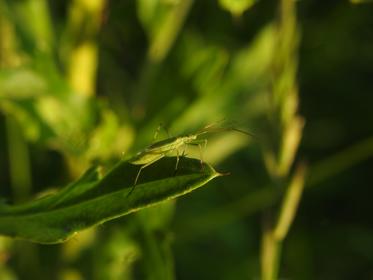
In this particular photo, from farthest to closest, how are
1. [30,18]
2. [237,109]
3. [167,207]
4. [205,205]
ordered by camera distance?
1. [205,205]
2. [237,109]
3. [30,18]
4. [167,207]

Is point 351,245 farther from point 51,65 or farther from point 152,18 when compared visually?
point 51,65

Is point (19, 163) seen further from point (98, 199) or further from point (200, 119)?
point (98, 199)

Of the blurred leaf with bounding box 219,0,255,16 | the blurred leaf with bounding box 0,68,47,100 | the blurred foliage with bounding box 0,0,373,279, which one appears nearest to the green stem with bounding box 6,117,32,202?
the blurred foliage with bounding box 0,0,373,279

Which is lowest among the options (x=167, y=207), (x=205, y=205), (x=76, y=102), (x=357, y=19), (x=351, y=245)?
(x=351, y=245)

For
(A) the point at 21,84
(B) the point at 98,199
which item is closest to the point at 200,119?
(A) the point at 21,84

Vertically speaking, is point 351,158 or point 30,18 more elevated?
point 30,18

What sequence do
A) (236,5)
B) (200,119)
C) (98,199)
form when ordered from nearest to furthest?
1. (98,199)
2. (236,5)
3. (200,119)

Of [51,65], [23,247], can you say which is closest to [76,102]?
[51,65]
